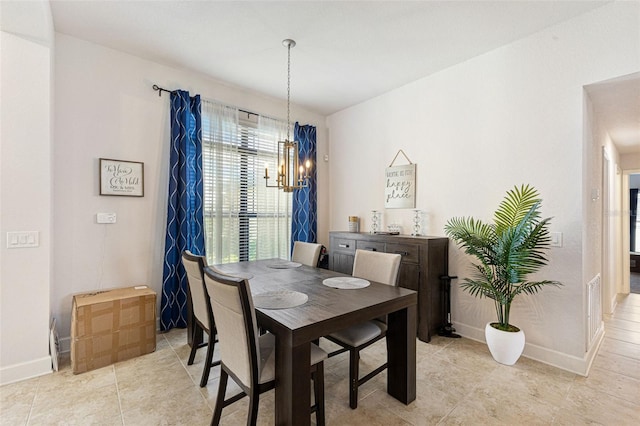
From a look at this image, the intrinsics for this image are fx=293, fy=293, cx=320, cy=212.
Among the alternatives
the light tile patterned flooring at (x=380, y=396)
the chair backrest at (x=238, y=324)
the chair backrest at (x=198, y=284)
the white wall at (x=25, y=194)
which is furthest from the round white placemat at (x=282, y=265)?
the white wall at (x=25, y=194)

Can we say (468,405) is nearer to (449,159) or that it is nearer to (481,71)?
(449,159)

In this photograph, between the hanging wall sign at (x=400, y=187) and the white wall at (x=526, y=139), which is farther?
the hanging wall sign at (x=400, y=187)

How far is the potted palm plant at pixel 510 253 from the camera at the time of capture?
2357mm

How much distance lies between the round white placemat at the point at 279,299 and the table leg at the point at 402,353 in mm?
654

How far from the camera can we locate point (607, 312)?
3.72 metres

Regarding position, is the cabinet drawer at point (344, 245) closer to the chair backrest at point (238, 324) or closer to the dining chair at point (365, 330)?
the dining chair at point (365, 330)

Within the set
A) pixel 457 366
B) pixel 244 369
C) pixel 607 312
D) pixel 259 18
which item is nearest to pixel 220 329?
pixel 244 369

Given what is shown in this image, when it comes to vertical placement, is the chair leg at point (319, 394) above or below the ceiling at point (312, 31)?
below

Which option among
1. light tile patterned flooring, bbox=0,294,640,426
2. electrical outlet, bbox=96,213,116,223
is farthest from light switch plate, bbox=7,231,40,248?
light tile patterned flooring, bbox=0,294,640,426

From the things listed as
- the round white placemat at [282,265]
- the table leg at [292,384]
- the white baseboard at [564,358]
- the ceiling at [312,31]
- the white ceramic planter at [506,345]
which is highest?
the ceiling at [312,31]

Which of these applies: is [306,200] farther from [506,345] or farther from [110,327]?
[506,345]

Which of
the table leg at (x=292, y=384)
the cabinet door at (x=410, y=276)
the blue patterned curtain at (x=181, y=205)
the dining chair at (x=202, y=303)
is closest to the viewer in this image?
the table leg at (x=292, y=384)

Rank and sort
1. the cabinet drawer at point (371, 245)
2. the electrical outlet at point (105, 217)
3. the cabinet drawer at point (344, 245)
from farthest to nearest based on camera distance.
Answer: the cabinet drawer at point (344, 245)
the cabinet drawer at point (371, 245)
the electrical outlet at point (105, 217)

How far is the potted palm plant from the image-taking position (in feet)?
7.73
